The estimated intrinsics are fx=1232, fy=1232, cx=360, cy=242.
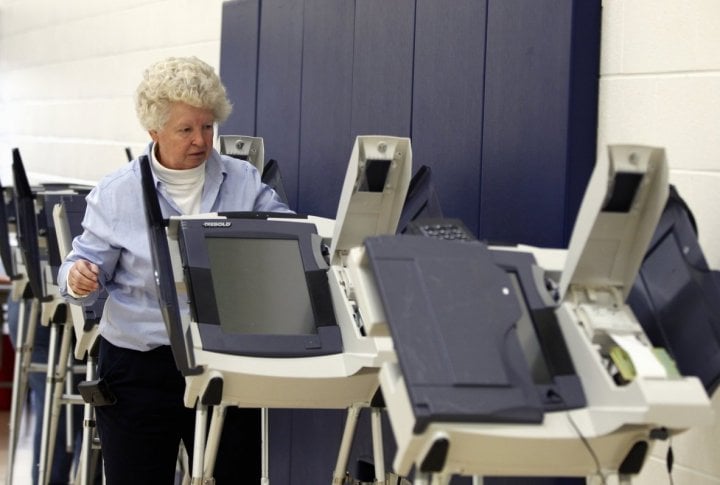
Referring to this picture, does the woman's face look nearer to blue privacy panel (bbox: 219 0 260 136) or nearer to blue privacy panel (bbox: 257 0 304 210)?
blue privacy panel (bbox: 257 0 304 210)

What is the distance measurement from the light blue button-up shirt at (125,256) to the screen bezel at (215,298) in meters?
0.32

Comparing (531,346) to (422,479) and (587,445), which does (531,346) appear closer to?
(587,445)

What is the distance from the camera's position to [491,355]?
6.53ft

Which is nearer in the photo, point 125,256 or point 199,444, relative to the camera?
point 199,444

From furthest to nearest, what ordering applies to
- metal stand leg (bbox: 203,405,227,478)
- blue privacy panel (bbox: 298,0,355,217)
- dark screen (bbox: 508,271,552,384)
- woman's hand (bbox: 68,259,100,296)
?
blue privacy panel (bbox: 298,0,355,217) → woman's hand (bbox: 68,259,100,296) → metal stand leg (bbox: 203,405,227,478) → dark screen (bbox: 508,271,552,384)

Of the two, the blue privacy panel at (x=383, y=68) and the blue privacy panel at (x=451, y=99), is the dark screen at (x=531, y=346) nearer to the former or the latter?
the blue privacy panel at (x=451, y=99)

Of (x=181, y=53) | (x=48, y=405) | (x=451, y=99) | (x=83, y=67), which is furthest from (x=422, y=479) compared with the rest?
(x=83, y=67)

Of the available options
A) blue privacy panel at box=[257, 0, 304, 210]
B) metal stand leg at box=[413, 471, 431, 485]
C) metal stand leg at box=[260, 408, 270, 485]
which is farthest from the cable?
blue privacy panel at box=[257, 0, 304, 210]

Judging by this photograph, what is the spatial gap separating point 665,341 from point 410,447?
693mm

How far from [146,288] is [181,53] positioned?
2982mm

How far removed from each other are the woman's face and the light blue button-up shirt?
82mm

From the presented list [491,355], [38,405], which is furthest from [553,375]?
[38,405]

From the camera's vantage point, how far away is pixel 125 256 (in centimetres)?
311

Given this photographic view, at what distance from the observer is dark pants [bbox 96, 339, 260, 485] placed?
10.1 feet
